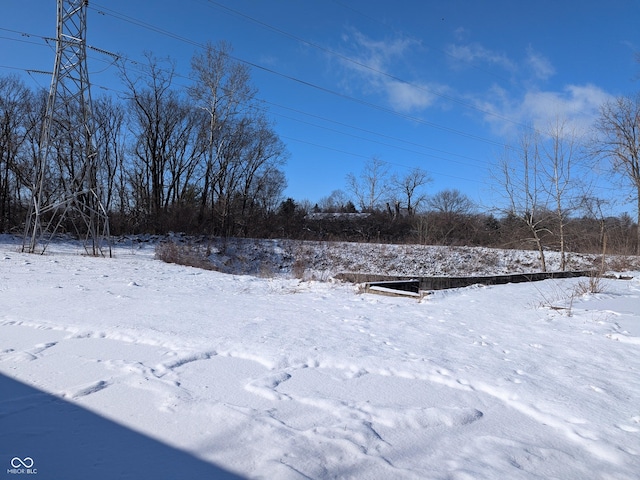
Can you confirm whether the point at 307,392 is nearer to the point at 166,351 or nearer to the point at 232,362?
the point at 232,362

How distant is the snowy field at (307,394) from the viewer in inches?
74.2

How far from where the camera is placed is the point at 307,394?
268cm

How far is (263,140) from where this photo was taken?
111ft

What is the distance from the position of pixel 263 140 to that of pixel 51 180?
16.3 meters

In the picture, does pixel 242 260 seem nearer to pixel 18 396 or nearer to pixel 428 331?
pixel 428 331

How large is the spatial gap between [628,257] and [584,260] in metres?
1.71

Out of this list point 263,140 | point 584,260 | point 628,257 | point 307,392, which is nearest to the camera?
point 307,392

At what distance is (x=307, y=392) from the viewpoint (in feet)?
8.93

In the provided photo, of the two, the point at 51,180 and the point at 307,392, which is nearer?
the point at 307,392

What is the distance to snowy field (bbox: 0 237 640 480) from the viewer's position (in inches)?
74.2

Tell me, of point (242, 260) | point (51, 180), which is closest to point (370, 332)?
point (242, 260)

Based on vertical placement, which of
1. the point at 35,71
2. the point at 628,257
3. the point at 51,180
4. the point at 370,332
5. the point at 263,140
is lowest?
the point at 370,332

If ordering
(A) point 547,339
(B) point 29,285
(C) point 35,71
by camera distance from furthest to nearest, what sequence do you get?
(C) point 35,71, (B) point 29,285, (A) point 547,339

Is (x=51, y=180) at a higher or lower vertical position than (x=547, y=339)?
higher
